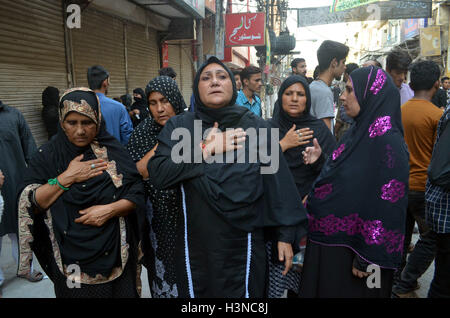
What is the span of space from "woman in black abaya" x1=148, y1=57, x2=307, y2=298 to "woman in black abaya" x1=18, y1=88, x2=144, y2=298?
12.8 inches

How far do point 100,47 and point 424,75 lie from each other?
5.73 m

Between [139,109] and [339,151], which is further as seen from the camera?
[139,109]

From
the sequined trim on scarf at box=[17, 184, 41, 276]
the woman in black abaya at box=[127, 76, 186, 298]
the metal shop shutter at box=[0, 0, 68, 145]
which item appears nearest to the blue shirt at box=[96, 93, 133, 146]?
the woman in black abaya at box=[127, 76, 186, 298]

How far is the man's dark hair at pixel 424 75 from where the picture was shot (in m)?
2.73

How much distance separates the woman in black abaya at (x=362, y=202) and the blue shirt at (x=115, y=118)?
2.18 meters

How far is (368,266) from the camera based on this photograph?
1.84 m

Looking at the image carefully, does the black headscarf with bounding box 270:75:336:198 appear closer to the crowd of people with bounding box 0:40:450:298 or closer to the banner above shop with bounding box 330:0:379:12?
the crowd of people with bounding box 0:40:450:298

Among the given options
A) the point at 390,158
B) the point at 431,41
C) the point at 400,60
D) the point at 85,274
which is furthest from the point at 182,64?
the point at 390,158

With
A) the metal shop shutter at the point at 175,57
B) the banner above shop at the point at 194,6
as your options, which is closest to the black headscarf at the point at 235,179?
the banner above shop at the point at 194,6

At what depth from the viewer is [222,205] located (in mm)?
1646

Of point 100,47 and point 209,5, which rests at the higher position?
point 209,5

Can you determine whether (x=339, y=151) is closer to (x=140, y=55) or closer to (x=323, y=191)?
(x=323, y=191)
